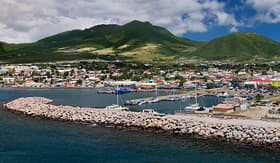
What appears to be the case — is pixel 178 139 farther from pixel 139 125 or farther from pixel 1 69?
pixel 1 69

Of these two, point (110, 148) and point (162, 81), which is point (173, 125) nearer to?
point (110, 148)

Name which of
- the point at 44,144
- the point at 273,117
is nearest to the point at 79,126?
the point at 44,144

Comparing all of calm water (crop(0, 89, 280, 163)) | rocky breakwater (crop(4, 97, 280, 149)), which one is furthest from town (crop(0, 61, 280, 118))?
calm water (crop(0, 89, 280, 163))

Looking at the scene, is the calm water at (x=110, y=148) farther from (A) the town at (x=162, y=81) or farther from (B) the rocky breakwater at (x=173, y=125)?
(A) the town at (x=162, y=81)

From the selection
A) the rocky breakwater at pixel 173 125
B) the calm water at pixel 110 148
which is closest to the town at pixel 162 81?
the rocky breakwater at pixel 173 125

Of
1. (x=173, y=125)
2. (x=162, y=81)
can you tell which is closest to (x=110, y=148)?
(x=173, y=125)

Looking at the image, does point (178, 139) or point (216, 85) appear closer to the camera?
point (178, 139)

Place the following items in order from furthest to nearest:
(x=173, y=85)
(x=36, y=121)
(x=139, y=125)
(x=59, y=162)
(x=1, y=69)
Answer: (x=1, y=69)
(x=173, y=85)
(x=36, y=121)
(x=139, y=125)
(x=59, y=162)

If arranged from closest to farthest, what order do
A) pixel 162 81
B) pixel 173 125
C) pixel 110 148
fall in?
1. pixel 110 148
2. pixel 173 125
3. pixel 162 81

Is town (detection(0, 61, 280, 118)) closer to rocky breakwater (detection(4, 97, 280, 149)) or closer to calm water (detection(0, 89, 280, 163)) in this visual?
rocky breakwater (detection(4, 97, 280, 149))
